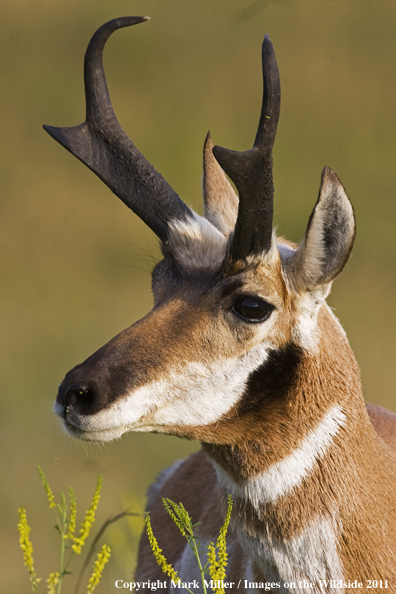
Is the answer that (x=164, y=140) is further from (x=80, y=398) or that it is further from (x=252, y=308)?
(x=80, y=398)

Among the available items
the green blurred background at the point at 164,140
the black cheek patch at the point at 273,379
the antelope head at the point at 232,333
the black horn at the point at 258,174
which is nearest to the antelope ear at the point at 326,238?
the antelope head at the point at 232,333

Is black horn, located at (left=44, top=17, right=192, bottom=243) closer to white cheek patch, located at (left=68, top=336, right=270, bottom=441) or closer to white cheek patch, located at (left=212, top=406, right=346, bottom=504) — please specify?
white cheek patch, located at (left=68, top=336, right=270, bottom=441)

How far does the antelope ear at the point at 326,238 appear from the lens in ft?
11.9

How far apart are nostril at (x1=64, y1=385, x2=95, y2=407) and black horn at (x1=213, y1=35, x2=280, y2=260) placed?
983 millimetres

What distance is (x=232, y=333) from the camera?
3.72m

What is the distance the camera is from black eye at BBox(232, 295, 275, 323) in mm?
3725

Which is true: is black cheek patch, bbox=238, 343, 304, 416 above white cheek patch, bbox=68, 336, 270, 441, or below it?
below

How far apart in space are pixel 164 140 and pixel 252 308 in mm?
15198

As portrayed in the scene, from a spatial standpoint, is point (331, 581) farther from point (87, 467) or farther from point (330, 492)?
point (87, 467)

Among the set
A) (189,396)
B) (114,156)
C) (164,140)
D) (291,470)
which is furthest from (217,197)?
(164,140)

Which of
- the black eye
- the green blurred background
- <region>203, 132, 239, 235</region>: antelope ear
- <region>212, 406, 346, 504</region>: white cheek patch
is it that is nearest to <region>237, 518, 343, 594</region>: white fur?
<region>212, 406, 346, 504</region>: white cheek patch

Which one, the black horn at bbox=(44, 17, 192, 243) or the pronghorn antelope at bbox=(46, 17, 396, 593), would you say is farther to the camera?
the black horn at bbox=(44, 17, 192, 243)

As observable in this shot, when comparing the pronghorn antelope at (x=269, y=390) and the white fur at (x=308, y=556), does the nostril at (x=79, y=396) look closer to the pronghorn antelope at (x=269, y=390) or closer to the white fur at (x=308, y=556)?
the pronghorn antelope at (x=269, y=390)

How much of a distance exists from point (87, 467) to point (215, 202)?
5.90 m
